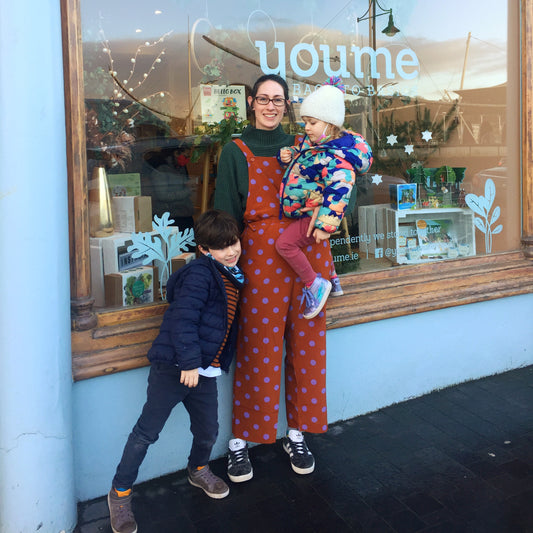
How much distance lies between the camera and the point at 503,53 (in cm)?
416

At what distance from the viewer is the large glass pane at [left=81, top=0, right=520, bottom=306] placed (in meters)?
3.07

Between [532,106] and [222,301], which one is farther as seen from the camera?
[532,106]

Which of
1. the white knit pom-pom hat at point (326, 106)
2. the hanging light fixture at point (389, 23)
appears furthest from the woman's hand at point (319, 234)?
the hanging light fixture at point (389, 23)

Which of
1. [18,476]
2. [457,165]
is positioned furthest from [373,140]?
[18,476]

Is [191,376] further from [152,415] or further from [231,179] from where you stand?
[231,179]

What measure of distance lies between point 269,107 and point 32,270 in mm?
1325

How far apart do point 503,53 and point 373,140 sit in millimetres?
1213

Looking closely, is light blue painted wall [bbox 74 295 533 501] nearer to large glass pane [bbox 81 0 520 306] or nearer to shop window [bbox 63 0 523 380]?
shop window [bbox 63 0 523 380]

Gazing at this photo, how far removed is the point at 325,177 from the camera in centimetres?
259

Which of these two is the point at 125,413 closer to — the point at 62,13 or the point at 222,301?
the point at 222,301

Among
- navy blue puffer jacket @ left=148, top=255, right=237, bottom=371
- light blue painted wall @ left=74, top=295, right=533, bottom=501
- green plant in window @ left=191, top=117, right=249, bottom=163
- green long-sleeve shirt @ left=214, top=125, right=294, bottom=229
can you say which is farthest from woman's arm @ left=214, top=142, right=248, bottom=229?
light blue painted wall @ left=74, top=295, right=533, bottom=501

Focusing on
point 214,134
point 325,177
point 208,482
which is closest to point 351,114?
point 214,134

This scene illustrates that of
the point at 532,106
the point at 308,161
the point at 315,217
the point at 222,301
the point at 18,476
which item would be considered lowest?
the point at 18,476

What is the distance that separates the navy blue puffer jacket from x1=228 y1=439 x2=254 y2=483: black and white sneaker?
2.15ft
